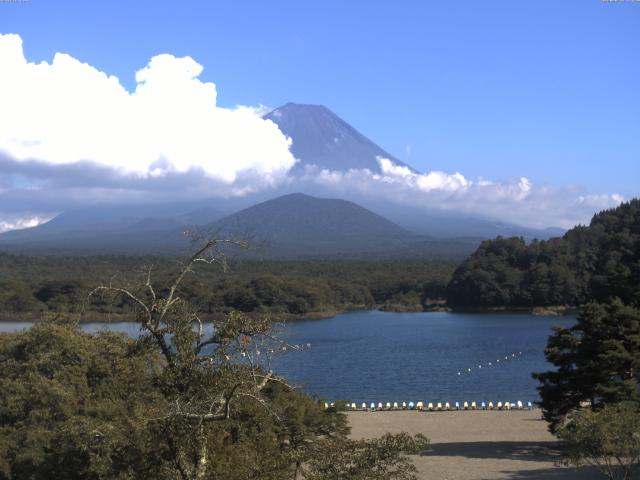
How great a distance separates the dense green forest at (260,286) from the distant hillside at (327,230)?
1694 inches

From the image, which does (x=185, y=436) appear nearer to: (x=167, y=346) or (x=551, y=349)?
(x=167, y=346)

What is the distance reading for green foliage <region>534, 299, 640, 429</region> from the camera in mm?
12797

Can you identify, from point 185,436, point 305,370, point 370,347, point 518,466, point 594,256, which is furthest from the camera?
point 594,256

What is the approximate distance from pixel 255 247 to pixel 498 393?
18.4m

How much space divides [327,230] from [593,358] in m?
130

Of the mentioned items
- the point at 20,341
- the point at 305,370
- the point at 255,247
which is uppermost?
the point at 255,247

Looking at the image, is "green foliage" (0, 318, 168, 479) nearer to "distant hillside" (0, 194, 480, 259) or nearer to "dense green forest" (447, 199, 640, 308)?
"dense green forest" (447, 199, 640, 308)

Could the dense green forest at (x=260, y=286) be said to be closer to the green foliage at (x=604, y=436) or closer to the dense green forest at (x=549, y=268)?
the dense green forest at (x=549, y=268)

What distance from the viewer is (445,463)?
42.7ft

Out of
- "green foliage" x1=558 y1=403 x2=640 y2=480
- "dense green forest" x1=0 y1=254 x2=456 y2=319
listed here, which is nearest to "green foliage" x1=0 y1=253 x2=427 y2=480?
"green foliage" x1=558 y1=403 x2=640 y2=480

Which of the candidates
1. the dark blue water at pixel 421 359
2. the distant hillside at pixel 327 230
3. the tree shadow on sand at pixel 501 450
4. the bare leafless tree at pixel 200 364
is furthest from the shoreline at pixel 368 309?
the distant hillside at pixel 327 230

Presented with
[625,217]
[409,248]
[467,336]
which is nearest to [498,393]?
[467,336]

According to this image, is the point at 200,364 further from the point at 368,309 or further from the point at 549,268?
the point at 368,309

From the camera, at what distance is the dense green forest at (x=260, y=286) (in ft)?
151
